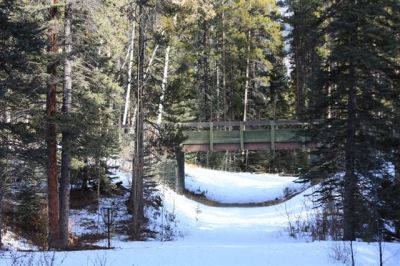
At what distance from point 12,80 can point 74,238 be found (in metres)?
6.27

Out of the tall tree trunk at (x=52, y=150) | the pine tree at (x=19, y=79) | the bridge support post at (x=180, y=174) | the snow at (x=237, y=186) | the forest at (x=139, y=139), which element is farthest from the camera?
the snow at (x=237, y=186)

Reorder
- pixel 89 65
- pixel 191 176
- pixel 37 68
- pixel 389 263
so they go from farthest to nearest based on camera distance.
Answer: pixel 191 176 → pixel 89 65 → pixel 37 68 → pixel 389 263

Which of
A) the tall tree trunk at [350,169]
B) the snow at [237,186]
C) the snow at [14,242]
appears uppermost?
the tall tree trunk at [350,169]

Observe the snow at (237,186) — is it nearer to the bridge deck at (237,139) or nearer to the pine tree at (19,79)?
the bridge deck at (237,139)

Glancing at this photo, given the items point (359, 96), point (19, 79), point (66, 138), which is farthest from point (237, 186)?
point (19, 79)

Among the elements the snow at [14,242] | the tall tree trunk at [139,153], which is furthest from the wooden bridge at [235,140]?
the snow at [14,242]

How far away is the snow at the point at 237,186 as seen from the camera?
30295mm

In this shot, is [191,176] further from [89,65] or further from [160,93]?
[89,65]

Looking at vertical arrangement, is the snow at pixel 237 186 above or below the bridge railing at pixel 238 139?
below

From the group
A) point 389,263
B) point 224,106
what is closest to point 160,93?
point 389,263

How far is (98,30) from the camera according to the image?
1473 cm

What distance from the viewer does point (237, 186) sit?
33.2 m

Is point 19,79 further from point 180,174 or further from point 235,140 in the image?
point 235,140

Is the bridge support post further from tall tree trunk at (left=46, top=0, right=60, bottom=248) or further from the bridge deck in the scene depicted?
tall tree trunk at (left=46, top=0, right=60, bottom=248)
